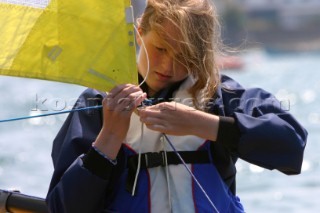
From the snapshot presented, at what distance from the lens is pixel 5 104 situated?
45.4 ft

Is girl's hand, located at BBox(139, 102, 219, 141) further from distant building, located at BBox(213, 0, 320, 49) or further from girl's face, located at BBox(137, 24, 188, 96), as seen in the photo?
distant building, located at BBox(213, 0, 320, 49)

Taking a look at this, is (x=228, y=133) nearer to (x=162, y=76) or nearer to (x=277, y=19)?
(x=162, y=76)

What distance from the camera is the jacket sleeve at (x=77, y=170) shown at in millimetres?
1603

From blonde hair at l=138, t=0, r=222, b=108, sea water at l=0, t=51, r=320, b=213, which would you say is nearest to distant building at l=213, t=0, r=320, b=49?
sea water at l=0, t=51, r=320, b=213

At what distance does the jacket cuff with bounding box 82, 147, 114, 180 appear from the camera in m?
1.59

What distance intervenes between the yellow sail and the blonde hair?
0.12 metres

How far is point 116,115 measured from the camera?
158 centimetres

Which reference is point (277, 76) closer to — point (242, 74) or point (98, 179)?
point (242, 74)

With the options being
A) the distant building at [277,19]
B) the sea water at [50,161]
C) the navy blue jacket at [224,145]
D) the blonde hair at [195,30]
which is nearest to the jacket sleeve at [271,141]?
the navy blue jacket at [224,145]

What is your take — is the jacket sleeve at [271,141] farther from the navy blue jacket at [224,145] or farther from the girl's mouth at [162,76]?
the girl's mouth at [162,76]

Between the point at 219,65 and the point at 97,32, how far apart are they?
0.37 metres

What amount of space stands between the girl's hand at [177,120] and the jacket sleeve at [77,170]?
140mm

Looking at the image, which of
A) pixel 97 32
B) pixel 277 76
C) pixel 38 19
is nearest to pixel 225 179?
pixel 97 32

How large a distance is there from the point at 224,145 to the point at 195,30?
0.91ft
